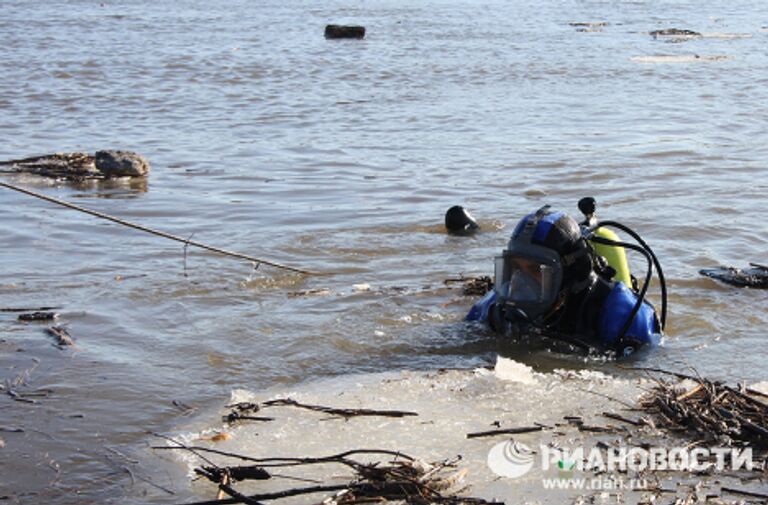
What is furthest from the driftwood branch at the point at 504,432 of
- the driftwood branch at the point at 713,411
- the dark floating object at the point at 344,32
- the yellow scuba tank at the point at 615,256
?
the dark floating object at the point at 344,32

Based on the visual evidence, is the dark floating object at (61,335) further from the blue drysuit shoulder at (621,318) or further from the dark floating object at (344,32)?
the dark floating object at (344,32)

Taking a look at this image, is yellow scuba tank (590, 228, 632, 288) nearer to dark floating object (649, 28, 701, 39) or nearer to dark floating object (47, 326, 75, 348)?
dark floating object (47, 326, 75, 348)

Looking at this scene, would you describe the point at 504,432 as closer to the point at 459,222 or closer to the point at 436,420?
the point at 436,420

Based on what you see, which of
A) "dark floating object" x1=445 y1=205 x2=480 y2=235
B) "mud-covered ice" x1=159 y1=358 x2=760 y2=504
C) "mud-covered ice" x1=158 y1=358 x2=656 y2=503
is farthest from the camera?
"dark floating object" x1=445 y1=205 x2=480 y2=235

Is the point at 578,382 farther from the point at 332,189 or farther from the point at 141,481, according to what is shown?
the point at 332,189

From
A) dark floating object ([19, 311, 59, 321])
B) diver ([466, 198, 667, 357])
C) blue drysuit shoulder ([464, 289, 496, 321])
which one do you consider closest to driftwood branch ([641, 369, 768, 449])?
diver ([466, 198, 667, 357])

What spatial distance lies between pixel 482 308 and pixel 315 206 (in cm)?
387

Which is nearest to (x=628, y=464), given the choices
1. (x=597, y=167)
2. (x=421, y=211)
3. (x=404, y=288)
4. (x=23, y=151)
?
(x=404, y=288)

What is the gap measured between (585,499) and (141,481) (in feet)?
5.83

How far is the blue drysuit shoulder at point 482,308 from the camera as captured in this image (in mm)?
6717

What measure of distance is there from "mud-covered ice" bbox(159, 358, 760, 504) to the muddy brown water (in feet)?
1.02

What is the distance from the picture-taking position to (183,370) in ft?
20.3

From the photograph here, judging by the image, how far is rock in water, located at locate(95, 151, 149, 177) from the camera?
11.6m

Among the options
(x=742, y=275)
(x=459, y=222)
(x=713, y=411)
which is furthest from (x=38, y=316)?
(x=742, y=275)
